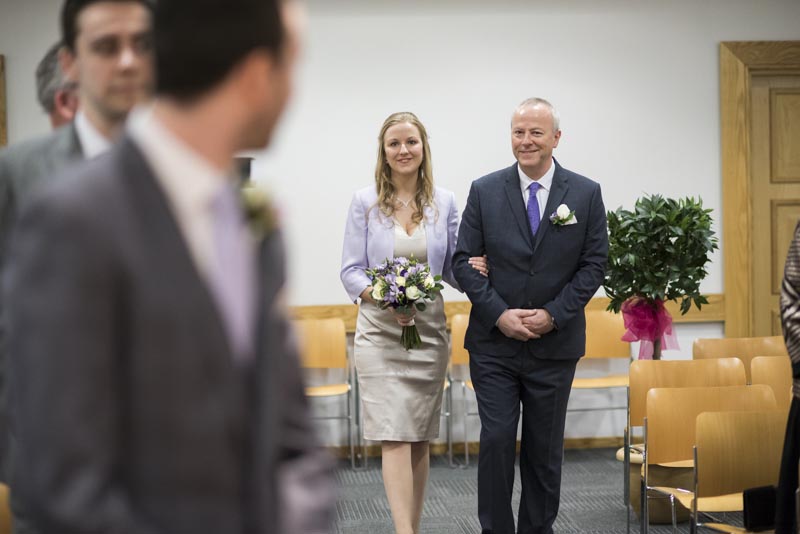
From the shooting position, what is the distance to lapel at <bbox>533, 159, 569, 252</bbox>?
4.39 m

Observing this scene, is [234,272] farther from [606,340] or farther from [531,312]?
[606,340]

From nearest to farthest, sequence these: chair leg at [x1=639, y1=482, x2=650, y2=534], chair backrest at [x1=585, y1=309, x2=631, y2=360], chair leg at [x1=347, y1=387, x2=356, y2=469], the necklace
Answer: chair leg at [x1=639, y1=482, x2=650, y2=534] → the necklace → chair leg at [x1=347, y1=387, x2=356, y2=469] → chair backrest at [x1=585, y1=309, x2=631, y2=360]

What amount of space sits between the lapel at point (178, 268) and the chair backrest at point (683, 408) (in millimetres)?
3438

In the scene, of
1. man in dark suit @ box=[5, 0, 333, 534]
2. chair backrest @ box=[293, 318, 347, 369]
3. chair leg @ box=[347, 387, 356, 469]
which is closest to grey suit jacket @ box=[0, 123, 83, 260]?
man in dark suit @ box=[5, 0, 333, 534]

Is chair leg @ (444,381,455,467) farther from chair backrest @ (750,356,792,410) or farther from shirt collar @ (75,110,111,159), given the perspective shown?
shirt collar @ (75,110,111,159)

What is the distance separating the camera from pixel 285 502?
1.14 m

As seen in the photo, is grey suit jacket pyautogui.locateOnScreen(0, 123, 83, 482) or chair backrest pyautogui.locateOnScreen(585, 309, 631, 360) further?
chair backrest pyautogui.locateOnScreen(585, 309, 631, 360)

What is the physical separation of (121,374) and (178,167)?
24cm

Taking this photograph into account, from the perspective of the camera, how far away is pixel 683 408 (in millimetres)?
4207

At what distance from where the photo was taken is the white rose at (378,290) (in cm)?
440

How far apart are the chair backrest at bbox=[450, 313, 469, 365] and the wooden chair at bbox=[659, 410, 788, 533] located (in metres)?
3.14

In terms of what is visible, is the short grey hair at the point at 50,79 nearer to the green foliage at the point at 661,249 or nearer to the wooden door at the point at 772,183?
the green foliage at the point at 661,249

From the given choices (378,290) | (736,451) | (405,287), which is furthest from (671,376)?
(378,290)

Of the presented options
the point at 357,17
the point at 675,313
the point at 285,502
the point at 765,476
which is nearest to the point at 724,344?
the point at 675,313
